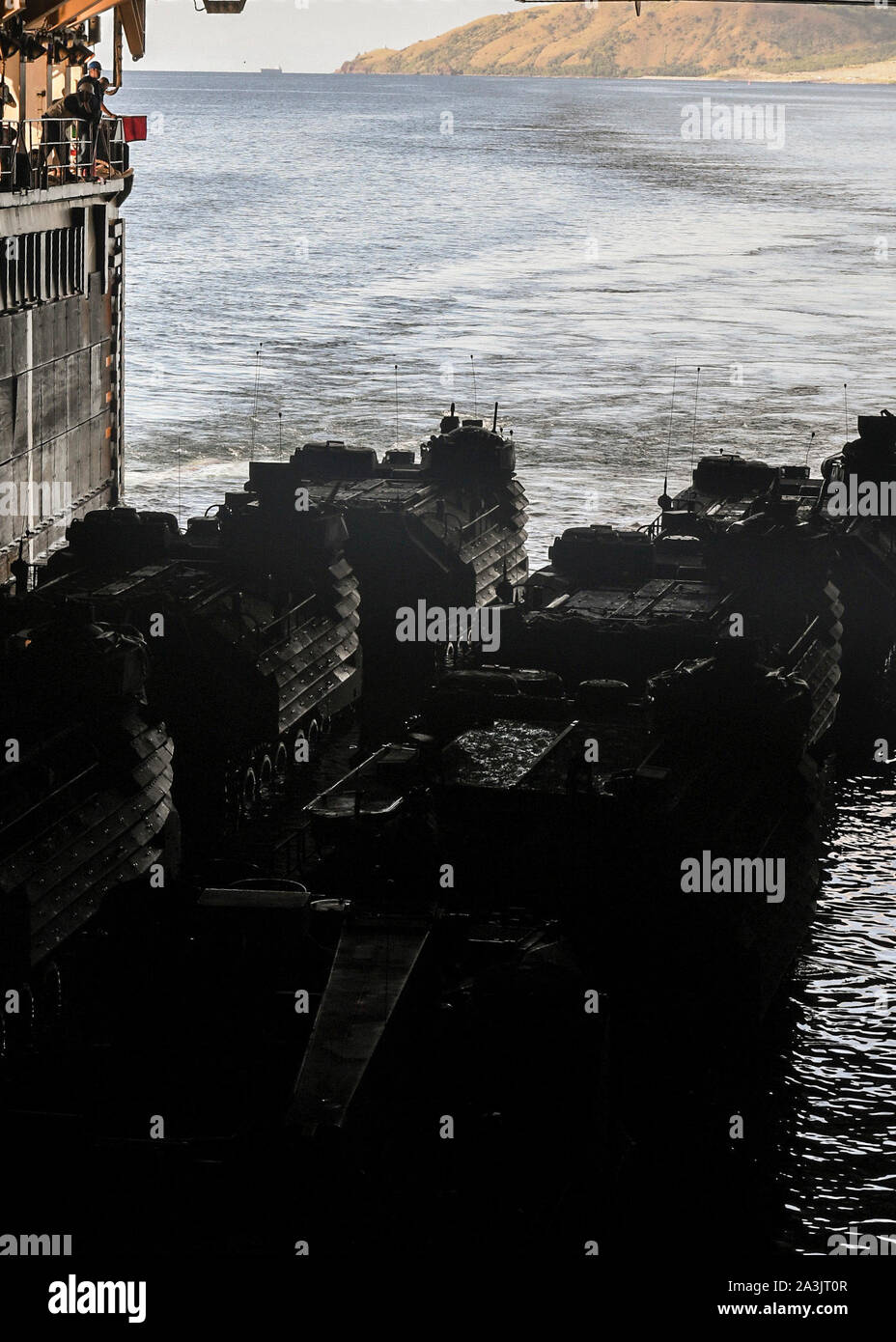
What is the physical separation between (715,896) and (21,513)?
28484 mm

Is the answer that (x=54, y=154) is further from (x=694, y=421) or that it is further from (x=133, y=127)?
(x=694, y=421)

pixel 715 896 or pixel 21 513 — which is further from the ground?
pixel 21 513

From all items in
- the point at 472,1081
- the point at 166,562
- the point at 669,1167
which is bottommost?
the point at 669,1167

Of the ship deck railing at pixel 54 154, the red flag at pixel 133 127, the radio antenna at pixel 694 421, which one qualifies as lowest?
the radio antenna at pixel 694 421

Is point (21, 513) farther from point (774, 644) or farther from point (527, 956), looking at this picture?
point (527, 956)

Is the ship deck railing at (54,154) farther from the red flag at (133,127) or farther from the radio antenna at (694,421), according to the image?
the radio antenna at (694,421)

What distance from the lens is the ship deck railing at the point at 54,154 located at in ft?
181

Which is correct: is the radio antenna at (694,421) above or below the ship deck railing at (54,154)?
below

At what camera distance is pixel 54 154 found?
209 ft

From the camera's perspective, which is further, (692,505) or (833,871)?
(692,505)

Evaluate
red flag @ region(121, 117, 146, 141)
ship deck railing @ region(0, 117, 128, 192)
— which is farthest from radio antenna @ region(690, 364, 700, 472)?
ship deck railing @ region(0, 117, 128, 192)

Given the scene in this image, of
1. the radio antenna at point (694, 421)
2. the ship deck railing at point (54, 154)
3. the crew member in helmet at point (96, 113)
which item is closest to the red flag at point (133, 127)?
the ship deck railing at point (54, 154)
